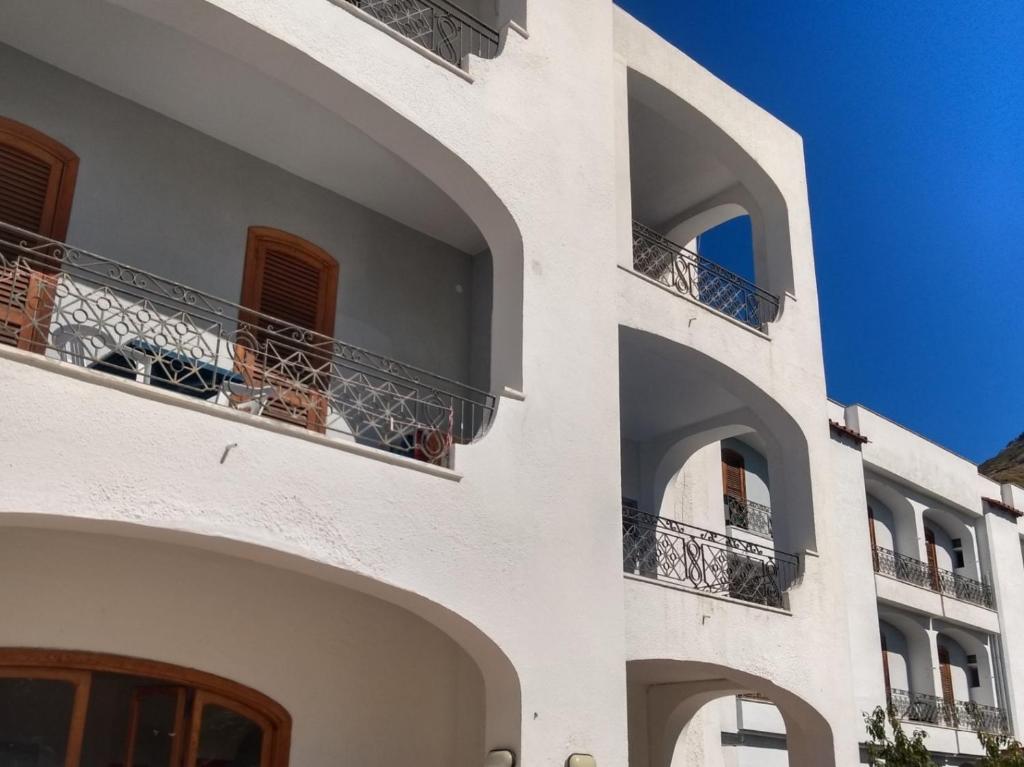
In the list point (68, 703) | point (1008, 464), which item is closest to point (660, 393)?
point (68, 703)

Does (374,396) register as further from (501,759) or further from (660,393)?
(660,393)

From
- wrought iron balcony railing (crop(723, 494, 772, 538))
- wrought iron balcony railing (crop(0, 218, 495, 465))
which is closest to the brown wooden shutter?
wrought iron balcony railing (crop(723, 494, 772, 538))

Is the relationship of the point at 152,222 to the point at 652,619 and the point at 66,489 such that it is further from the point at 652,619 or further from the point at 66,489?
the point at 652,619

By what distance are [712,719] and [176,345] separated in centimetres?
980

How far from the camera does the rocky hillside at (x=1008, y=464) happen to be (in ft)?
164

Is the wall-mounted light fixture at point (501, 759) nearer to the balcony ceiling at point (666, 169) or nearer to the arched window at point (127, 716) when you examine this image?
the arched window at point (127, 716)

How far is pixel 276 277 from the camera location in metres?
10.9

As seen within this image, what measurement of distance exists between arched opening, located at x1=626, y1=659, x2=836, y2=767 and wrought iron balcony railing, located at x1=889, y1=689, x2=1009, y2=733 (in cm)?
495

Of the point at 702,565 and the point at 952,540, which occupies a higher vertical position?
the point at 952,540

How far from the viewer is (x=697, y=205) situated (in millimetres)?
15531

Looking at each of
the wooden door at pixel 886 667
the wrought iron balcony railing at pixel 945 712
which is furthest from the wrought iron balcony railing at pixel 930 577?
the wrought iron balcony railing at pixel 945 712

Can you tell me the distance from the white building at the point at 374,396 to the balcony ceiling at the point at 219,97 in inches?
1.5

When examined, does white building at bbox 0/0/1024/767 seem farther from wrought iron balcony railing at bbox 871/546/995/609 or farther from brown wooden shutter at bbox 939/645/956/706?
brown wooden shutter at bbox 939/645/956/706

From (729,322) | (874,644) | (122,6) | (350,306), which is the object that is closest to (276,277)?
(350,306)
